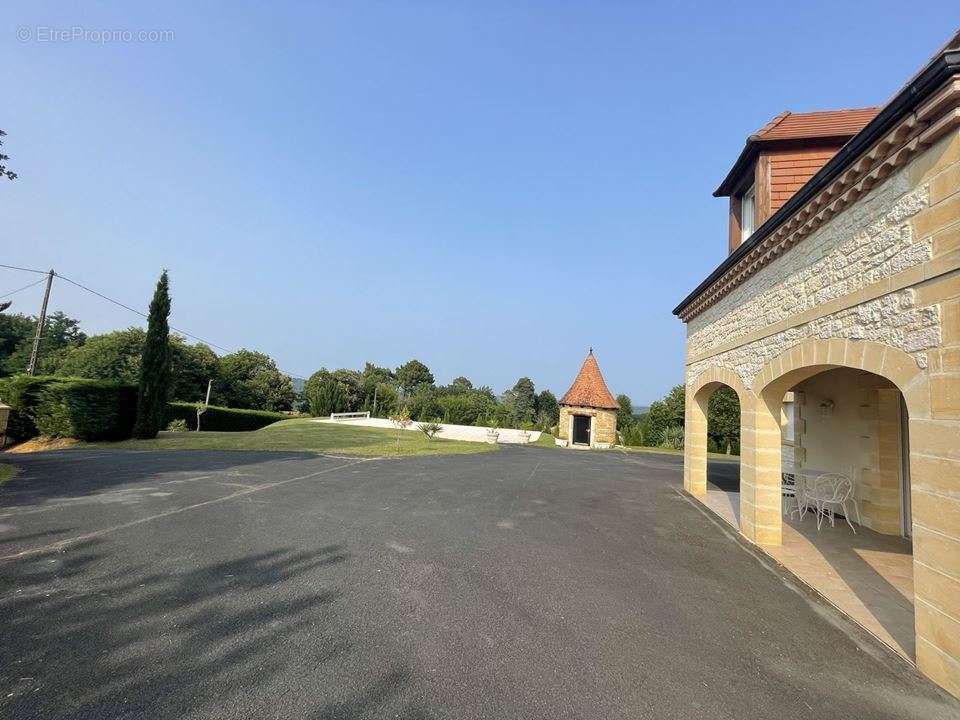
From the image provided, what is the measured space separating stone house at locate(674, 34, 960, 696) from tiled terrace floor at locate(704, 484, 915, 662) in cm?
21


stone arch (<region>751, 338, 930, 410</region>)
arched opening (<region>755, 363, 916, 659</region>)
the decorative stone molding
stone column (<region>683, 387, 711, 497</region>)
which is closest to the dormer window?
the decorative stone molding

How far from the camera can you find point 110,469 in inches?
390

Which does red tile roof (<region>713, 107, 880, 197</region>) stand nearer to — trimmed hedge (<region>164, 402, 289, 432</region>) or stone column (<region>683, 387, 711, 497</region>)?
stone column (<region>683, 387, 711, 497</region>)

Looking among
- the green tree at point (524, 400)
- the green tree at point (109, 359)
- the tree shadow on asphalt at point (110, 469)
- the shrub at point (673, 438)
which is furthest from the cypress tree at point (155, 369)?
the green tree at point (524, 400)

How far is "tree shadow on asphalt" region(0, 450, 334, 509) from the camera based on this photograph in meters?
7.52

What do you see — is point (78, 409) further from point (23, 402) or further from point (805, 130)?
point (805, 130)

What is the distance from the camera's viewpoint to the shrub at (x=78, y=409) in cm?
1636

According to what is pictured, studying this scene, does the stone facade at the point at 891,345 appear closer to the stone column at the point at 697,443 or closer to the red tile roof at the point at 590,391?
the stone column at the point at 697,443

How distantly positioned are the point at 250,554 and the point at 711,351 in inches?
368

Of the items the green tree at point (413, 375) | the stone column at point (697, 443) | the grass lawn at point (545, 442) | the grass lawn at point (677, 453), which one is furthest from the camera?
the green tree at point (413, 375)

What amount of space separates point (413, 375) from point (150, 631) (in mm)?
73622

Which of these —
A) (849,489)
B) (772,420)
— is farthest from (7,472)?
(849,489)

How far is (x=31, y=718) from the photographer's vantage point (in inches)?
92.4

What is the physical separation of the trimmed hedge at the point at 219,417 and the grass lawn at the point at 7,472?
19.5 metres
